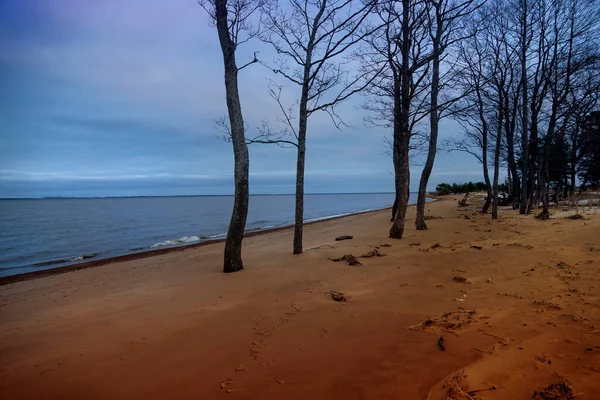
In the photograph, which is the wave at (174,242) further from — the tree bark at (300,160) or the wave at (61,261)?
the tree bark at (300,160)

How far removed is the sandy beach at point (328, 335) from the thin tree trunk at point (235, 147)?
0.81 metres

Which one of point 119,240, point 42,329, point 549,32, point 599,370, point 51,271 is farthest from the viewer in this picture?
point 119,240

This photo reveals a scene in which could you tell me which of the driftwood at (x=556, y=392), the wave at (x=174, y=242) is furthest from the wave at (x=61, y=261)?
the driftwood at (x=556, y=392)

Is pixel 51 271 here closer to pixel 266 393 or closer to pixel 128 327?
pixel 128 327

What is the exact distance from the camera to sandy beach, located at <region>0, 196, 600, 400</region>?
257cm

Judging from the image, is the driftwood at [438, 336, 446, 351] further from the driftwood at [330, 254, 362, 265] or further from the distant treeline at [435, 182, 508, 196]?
the distant treeline at [435, 182, 508, 196]

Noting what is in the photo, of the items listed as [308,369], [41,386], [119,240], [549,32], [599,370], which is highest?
[549,32]

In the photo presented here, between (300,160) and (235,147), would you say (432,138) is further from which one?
(235,147)

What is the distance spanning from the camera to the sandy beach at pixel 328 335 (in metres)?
2.57

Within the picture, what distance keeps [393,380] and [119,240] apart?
19.2 metres

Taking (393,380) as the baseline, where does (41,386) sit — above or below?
below

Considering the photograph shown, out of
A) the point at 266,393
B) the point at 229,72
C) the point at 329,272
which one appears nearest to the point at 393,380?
the point at 266,393

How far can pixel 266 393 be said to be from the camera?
99.7 inches

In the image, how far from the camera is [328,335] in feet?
11.3
